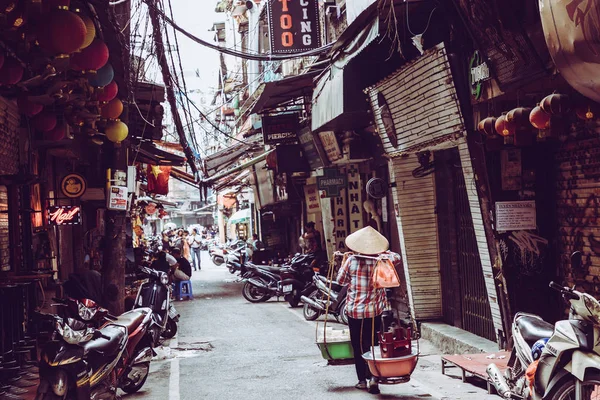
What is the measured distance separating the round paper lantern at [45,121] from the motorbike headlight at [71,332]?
11.3ft

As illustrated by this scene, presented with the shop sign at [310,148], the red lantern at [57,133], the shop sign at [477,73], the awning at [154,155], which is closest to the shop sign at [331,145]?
the shop sign at [310,148]

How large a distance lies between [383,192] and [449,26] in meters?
4.89

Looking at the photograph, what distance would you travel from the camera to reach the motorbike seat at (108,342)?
794 centimetres

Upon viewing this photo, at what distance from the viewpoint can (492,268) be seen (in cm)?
1009

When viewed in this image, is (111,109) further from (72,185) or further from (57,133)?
(72,185)

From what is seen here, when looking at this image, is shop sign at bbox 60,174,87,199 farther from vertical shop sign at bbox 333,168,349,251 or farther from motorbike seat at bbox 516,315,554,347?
motorbike seat at bbox 516,315,554,347

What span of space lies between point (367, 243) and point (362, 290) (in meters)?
0.57

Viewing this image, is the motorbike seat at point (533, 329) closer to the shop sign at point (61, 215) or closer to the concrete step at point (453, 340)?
the concrete step at point (453, 340)

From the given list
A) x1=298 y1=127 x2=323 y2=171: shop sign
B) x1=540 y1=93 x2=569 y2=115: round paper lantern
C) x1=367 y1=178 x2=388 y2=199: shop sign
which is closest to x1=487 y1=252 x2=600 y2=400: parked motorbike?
x1=540 y1=93 x2=569 y2=115: round paper lantern

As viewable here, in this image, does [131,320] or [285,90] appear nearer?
[131,320]

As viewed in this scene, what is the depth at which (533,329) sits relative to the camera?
23.0ft

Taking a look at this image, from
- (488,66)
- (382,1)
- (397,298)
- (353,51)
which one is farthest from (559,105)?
(397,298)

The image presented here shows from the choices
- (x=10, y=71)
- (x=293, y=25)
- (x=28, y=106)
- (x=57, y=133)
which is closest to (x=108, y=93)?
(x=57, y=133)

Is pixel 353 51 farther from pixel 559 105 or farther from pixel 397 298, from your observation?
pixel 397 298
